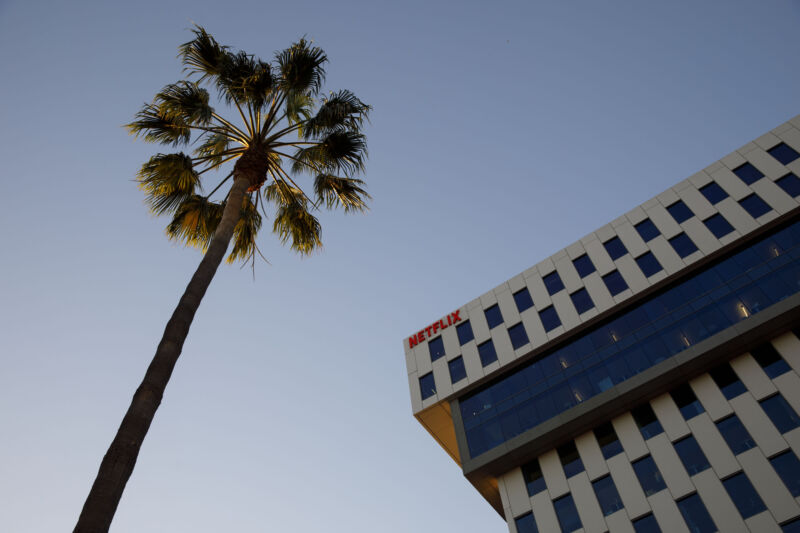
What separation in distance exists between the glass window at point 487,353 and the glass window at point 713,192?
13.5m

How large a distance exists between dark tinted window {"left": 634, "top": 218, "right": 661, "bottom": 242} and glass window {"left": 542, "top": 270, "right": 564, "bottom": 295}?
15.9ft

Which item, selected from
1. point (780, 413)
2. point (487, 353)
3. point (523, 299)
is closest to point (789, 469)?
point (780, 413)

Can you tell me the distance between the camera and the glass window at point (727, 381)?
24266mm

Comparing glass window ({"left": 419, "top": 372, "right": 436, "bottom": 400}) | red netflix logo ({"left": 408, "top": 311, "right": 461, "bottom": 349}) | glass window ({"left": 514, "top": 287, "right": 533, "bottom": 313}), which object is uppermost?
red netflix logo ({"left": 408, "top": 311, "right": 461, "bottom": 349})

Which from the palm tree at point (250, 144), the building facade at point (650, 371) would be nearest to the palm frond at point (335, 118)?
the palm tree at point (250, 144)

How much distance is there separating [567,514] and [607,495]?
1.91 m

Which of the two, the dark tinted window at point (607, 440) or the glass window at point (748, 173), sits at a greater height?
the glass window at point (748, 173)

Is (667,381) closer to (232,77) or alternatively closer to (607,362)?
(607,362)

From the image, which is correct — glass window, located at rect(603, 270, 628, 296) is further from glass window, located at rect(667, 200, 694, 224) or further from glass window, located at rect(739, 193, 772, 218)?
glass window, located at rect(739, 193, 772, 218)

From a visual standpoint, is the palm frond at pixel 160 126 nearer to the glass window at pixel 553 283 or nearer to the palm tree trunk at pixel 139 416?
the palm tree trunk at pixel 139 416

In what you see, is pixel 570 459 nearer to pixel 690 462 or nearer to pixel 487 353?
pixel 690 462

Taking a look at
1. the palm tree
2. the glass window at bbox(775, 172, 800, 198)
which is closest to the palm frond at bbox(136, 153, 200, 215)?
the palm tree

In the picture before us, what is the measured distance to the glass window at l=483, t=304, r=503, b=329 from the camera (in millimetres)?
32438

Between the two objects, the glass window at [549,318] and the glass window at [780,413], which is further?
the glass window at [549,318]
